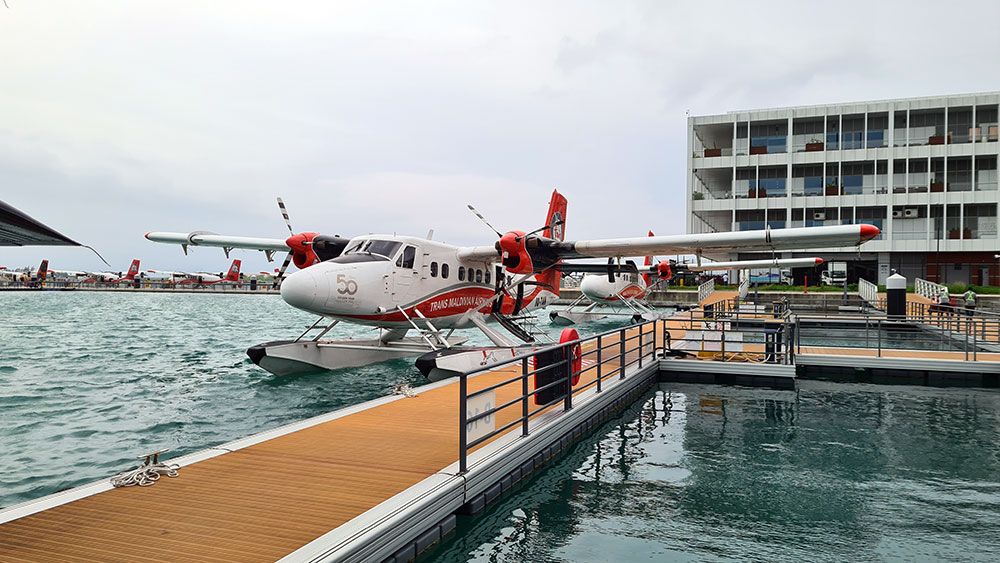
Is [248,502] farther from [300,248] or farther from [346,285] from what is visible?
[300,248]

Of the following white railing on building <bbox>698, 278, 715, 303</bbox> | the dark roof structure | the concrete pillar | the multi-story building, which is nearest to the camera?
the dark roof structure

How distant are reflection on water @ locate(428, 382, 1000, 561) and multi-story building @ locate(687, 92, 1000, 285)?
136 ft

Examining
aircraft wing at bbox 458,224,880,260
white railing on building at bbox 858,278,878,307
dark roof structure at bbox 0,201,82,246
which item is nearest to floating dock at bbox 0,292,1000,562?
dark roof structure at bbox 0,201,82,246

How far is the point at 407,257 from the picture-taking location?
49.3 ft

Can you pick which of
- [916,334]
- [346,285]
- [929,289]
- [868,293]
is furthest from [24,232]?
[868,293]

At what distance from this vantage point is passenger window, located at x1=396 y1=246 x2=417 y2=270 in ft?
48.8

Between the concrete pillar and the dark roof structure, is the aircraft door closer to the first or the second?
the dark roof structure

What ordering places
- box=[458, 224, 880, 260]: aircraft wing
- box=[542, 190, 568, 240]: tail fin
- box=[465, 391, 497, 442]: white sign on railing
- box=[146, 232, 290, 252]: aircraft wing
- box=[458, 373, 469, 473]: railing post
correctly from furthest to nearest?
box=[542, 190, 568, 240]: tail fin
box=[146, 232, 290, 252]: aircraft wing
box=[458, 224, 880, 260]: aircraft wing
box=[465, 391, 497, 442]: white sign on railing
box=[458, 373, 469, 473]: railing post

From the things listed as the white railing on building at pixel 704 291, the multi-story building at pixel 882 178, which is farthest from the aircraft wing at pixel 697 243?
the multi-story building at pixel 882 178

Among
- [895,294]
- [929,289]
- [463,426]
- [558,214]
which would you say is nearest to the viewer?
[463,426]

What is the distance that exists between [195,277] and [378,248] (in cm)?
9907

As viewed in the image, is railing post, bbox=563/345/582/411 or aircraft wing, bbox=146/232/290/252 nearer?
railing post, bbox=563/345/582/411

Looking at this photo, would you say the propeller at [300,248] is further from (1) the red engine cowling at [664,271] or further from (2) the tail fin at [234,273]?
(2) the tail fin at [234,273]

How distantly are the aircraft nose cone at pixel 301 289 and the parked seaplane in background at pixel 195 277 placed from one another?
91607mm
